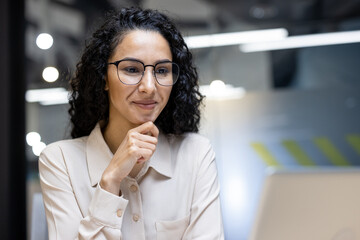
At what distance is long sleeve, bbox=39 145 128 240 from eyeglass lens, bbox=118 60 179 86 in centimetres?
33

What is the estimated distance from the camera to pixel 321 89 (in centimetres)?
399

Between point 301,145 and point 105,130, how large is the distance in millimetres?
2490

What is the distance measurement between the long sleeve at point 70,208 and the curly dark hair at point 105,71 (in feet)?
0.61

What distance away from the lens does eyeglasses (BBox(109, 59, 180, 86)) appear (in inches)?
63.1

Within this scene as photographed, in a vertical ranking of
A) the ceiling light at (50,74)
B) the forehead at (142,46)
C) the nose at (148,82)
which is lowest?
the ceiling light at (50,74)

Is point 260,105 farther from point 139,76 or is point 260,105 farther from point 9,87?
point 139,76

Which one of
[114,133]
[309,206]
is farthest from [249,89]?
[309,206]

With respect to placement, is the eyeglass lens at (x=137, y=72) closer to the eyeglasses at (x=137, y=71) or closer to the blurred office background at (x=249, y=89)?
the eyeglasses at (x=137, y=71)

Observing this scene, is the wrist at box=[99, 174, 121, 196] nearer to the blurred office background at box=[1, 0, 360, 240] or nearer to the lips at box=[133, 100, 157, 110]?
the lips at box=[133, 100, 157, 110]

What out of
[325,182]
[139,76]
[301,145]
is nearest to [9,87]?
[301,145]

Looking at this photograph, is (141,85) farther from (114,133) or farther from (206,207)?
(206,207)

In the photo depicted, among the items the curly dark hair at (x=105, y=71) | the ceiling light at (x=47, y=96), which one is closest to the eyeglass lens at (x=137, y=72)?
the curly dark hair at (x=105, y=71)

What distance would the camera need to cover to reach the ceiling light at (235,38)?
4047 mm

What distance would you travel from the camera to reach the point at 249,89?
402 cm
